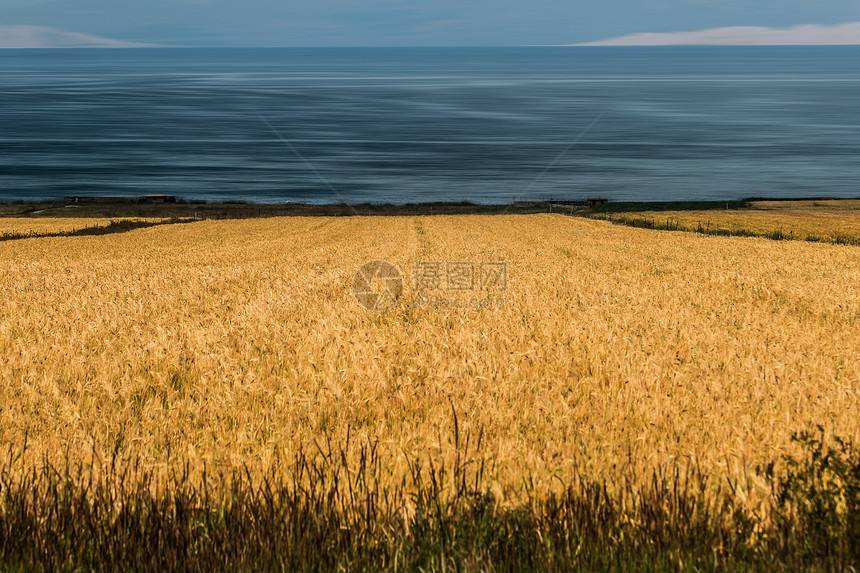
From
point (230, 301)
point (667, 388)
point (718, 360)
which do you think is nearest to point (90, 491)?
point (667, 388)

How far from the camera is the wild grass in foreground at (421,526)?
121 inches

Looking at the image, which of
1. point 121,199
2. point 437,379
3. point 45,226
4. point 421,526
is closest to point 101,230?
point 45,226

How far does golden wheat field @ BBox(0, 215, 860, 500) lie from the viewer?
4.32 m

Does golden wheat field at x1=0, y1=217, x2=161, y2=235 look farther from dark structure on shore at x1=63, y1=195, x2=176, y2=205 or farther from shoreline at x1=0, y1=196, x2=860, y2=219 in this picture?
dark structure on shore at x1=63, y1=195, x2=176, y2=205

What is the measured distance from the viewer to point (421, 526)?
3283mm

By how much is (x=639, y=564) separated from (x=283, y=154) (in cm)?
18175

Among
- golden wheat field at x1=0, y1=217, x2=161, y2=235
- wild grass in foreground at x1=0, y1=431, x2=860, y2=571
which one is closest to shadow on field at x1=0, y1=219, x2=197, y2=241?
golden wheat field at x1=0, y1=217, x2=161, y2=235

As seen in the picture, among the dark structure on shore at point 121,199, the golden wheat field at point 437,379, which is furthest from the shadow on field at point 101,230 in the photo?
the golden wheat field at point 437,379

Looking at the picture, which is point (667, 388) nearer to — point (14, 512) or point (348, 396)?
point (348, 396)

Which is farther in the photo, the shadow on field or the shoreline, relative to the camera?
the shoreline

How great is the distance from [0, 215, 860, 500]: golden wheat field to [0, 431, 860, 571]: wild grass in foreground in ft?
0.85

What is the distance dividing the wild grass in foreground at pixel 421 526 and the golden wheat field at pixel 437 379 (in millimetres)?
260

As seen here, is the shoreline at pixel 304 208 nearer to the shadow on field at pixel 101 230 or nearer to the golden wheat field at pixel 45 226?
the shadow on field at pixel 101 230

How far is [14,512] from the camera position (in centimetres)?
337
